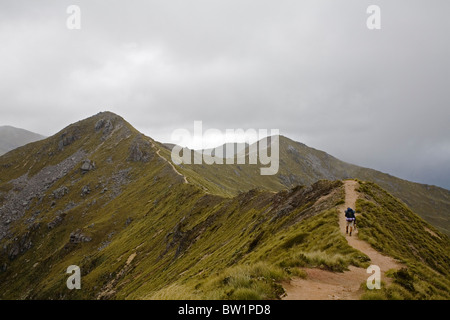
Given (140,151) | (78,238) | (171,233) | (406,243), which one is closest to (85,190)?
(140,151)

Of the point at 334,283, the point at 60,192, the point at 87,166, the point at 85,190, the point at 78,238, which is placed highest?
the point at 87,166

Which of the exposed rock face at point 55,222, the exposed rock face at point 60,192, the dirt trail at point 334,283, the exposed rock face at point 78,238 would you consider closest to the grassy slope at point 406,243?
the dirt trail at point 334,283

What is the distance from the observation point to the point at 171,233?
71062 mm

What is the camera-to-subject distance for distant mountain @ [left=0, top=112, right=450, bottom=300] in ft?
54.2

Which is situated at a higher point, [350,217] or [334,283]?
[350,217]

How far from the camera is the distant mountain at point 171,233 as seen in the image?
16.5 metres

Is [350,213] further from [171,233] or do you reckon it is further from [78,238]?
[78,238]

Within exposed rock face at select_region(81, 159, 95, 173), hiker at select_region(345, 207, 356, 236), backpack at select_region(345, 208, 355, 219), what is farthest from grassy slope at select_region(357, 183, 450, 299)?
exposed rock face at select_region(81, 159, 95, 173)

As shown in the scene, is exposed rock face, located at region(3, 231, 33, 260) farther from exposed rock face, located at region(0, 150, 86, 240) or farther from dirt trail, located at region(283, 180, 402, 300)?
dirt trail, located at region(283, 180, 402, 300)

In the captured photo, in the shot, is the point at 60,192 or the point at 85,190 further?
the point at 60,192

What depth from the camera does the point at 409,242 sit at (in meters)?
24.5

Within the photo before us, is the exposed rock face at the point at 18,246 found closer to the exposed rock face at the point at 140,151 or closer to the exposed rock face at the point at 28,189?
the exposed rock face at the point at 28,189

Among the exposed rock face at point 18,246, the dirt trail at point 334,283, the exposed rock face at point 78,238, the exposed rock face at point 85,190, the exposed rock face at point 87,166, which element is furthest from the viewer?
the exposed rock face at point 87,166

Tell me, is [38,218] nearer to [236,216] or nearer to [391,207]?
[236,216]
